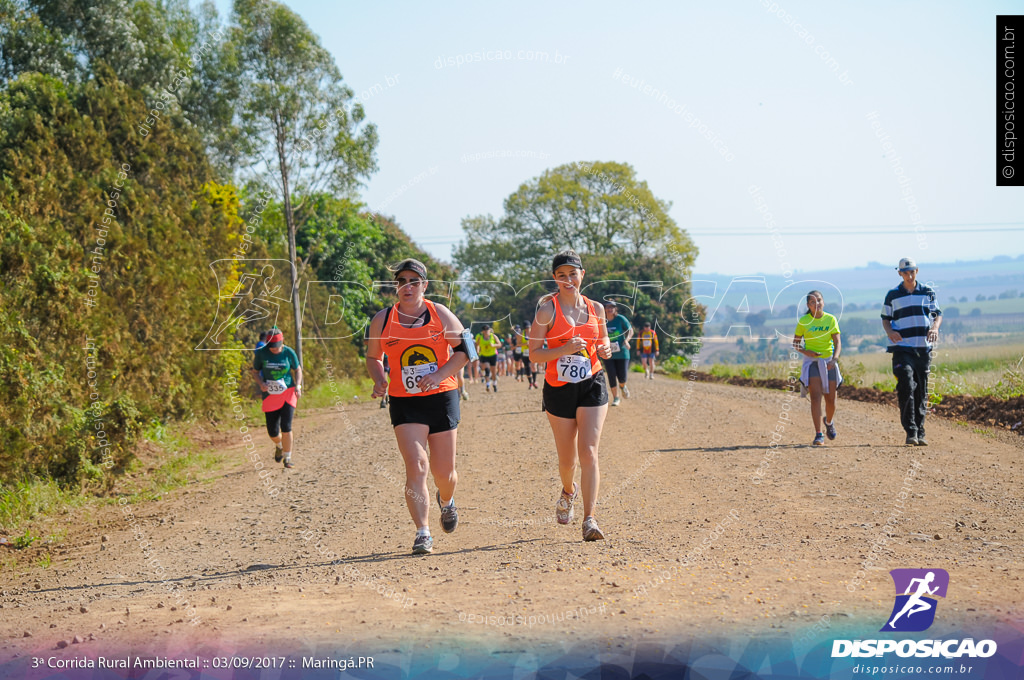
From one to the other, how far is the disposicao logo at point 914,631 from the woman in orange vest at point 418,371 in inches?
134

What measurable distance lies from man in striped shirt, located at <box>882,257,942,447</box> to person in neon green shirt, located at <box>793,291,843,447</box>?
0.70m

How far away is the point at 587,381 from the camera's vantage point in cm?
715

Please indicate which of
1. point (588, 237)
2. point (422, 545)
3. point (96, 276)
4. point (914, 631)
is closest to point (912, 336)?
point (422, 545)

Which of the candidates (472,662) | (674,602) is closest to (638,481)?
(674,602)

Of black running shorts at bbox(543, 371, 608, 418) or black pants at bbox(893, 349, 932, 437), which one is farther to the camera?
black pants at bbox(893, 349, 932, 437)

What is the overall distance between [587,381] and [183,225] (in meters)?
13.7

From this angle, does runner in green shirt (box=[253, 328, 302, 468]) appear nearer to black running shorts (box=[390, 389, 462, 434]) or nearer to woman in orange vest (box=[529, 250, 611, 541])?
black running shorts (box=[390, 389, 462, 434])

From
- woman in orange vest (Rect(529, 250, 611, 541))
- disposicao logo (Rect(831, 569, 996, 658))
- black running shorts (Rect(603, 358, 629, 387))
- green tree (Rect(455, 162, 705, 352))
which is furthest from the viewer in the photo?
green tree (Rect(455, 162, 705, 352))

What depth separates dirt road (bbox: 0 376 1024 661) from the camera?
196 inches

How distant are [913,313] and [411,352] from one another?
7.46m

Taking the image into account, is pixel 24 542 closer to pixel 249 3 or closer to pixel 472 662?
pixel 472 662

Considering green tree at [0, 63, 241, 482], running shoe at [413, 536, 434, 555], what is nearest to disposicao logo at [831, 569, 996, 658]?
running shoe at [413, 536, 434, 555]

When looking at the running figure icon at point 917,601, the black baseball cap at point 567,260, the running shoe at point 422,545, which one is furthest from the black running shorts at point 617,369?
the running figure icon at point 917,601

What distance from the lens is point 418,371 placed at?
23.0 ft
